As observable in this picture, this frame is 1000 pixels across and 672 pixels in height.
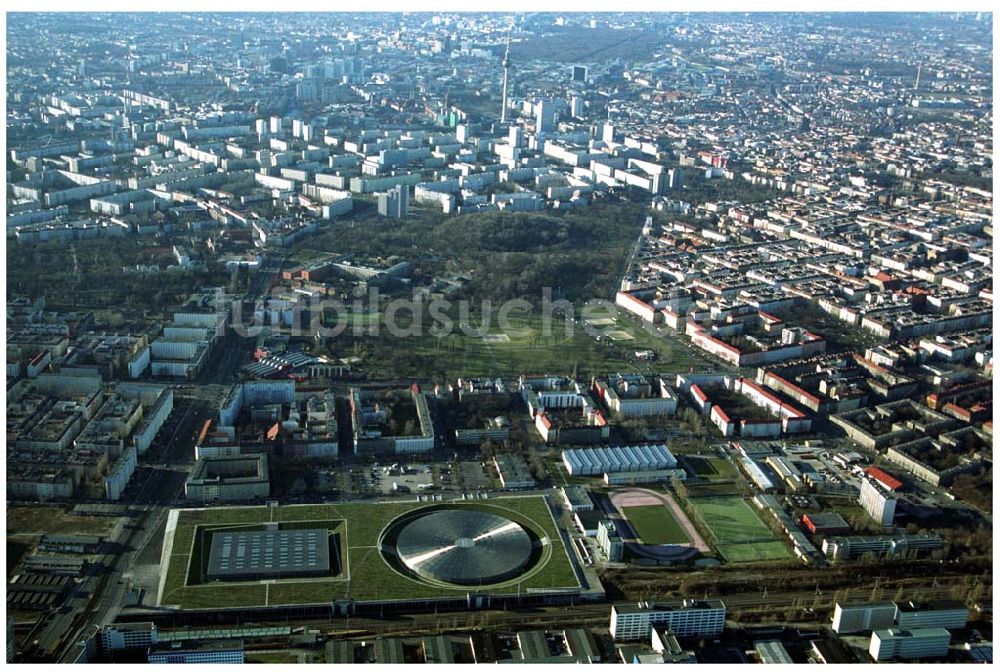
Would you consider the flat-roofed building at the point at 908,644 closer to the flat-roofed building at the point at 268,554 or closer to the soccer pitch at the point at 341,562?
the soccer pitch at the point at 341,562

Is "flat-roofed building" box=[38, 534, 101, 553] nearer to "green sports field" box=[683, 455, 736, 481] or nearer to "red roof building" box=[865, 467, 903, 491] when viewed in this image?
"green sports field" box=[683, 455, 736, 481]

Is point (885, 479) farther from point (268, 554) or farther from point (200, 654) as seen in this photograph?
point (200, 654)

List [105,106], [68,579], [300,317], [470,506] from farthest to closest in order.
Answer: [105,106] < [300,317] < [470,506] < [68,579]

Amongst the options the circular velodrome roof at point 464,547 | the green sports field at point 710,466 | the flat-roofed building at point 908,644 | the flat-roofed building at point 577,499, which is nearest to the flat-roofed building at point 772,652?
the flat-roofed building at point 908,644

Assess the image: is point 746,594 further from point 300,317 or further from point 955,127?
point 955,127

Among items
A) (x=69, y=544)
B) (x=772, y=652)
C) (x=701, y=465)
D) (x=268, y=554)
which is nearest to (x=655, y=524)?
(x=701, y=465)

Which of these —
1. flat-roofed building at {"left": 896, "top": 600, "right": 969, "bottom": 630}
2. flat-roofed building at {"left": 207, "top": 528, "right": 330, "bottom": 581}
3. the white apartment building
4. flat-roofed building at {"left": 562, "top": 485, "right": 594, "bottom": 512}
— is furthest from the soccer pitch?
the white apartment building

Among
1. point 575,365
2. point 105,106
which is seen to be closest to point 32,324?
point 575,365
